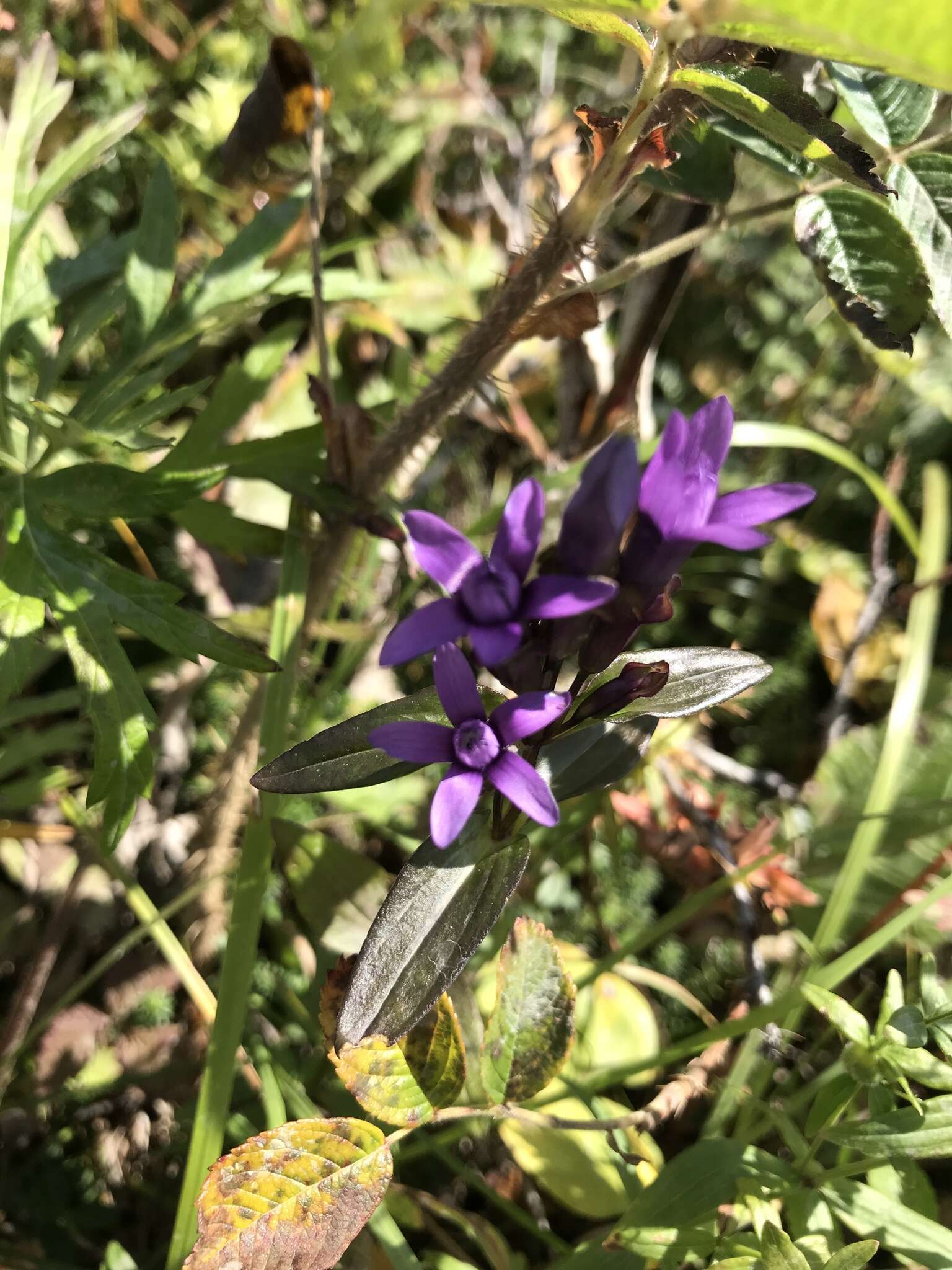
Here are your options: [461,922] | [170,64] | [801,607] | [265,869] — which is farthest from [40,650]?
[801,607]

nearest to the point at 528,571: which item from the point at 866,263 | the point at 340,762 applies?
the point at 340,762

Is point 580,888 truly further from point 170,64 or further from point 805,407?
point 170,64

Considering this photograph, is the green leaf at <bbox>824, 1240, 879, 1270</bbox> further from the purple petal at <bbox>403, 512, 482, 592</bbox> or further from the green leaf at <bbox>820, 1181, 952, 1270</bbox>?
the purple petal at <bbox>403, 512, 482, 592</bbox>

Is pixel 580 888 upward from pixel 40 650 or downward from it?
downward

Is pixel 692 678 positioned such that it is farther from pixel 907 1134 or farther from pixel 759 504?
pixel 907 1134

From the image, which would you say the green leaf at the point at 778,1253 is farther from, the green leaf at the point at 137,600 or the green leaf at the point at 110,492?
the green leaf at the point at 110,492
